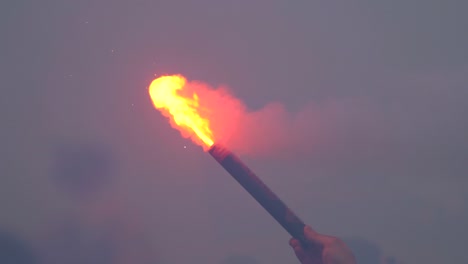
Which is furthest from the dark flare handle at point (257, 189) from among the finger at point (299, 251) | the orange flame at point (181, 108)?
the orange flame at point (181, 108)

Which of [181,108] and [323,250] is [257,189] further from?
[181,108]

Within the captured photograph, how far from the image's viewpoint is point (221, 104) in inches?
352

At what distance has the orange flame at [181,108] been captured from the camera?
8062 millimetres

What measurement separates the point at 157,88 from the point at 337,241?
3.97 metres

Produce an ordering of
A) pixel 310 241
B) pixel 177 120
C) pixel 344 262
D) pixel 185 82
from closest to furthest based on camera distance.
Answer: pixel 344 262 < pixel 310 241 < pixel 177 120 < pixel 185 82

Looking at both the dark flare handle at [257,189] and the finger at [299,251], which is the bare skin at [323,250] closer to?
the finger at [299,251]

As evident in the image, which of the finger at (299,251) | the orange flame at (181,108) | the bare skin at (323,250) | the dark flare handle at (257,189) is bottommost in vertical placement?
the bare skin at (323,250)

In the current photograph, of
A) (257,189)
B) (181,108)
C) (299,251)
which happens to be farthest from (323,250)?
(181,108)

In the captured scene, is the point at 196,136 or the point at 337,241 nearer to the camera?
the point at 337,241

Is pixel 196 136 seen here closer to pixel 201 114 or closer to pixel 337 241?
pixel 201 114

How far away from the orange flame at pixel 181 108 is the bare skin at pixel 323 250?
2226 mm

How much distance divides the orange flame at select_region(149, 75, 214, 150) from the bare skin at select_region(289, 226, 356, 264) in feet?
7.30

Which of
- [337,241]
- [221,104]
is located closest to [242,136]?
[221,104]

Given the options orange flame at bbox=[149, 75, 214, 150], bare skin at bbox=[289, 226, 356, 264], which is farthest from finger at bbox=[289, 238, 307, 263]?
orange flame at bbox=[149, 75, 214, 150]
